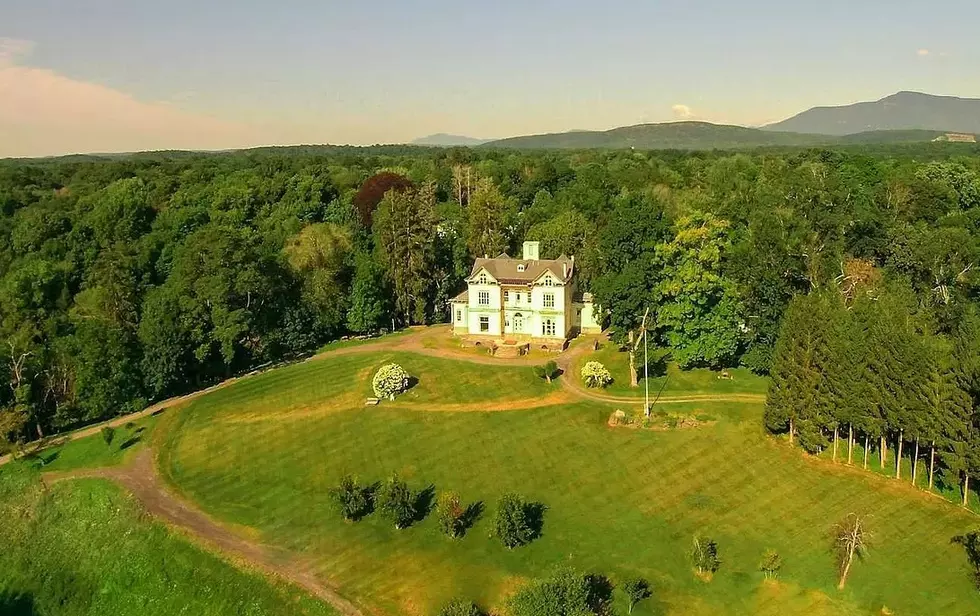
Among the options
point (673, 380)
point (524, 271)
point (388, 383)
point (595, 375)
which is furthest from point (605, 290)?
point (388, 383)

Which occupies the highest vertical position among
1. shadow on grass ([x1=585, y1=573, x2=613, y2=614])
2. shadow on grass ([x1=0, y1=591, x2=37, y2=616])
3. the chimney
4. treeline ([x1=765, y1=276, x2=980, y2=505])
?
the chimney

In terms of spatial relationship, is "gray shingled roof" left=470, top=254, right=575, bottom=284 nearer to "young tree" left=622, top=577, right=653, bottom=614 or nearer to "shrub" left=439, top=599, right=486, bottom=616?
"young tree" left=622, top=577, right=653, bottom=614

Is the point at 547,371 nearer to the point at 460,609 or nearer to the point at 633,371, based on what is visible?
the point at 633,371

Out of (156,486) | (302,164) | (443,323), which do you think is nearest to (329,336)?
(443,323)

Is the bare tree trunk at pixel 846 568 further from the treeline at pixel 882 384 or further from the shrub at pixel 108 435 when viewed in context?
the shrub at pixel 108 435

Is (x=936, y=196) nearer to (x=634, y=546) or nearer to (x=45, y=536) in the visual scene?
(x=634, y=546)

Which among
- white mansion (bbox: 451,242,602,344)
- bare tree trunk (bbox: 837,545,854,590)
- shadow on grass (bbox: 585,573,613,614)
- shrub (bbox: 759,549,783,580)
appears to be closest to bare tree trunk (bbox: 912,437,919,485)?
bare tree trunk (bbox: 837,545,854,590)
